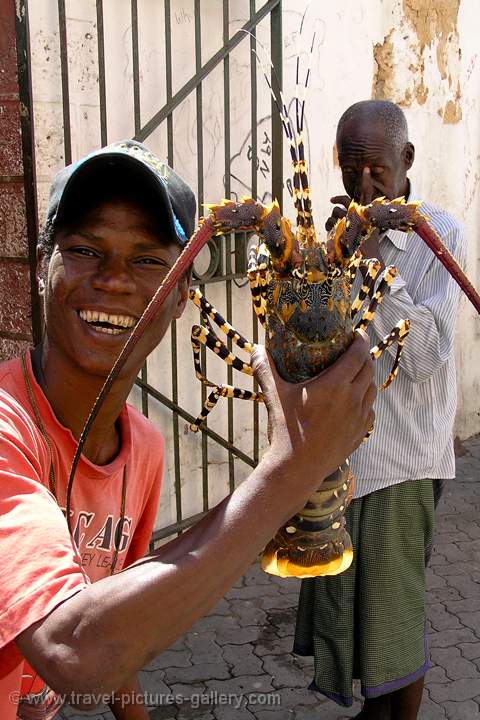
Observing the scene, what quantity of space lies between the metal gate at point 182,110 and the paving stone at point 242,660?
877 mm

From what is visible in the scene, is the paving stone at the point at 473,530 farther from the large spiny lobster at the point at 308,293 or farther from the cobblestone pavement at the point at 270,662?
the large spiny lobster at the point at 308,293

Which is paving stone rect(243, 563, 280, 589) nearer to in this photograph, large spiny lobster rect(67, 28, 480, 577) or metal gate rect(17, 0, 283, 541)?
metal gate rect(17, 0, 283, 541)

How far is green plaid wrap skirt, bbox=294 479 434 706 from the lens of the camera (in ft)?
11.0

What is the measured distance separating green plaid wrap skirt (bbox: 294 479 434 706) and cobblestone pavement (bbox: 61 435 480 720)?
1.81 feet

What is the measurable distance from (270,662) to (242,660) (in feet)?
0.51

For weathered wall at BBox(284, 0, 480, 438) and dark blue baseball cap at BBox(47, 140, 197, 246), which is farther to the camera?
weathered wall at BBox(284, 0, 480, 438)

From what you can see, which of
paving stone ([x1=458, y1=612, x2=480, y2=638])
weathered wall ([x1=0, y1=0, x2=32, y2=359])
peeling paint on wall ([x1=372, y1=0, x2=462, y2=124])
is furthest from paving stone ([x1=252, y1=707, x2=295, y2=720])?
peeling paint on wall ([x1=372, y1=0, x2=462, y2=124])

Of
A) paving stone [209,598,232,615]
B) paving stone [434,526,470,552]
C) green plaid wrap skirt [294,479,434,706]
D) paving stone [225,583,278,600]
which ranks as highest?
green plaid wrap skirt [294,479,434,706]

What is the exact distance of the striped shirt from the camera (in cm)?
329

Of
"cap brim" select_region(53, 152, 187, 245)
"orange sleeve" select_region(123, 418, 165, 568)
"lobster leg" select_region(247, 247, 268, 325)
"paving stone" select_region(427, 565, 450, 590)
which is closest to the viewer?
"cap brim" select_region(53, 152, 187, 245)

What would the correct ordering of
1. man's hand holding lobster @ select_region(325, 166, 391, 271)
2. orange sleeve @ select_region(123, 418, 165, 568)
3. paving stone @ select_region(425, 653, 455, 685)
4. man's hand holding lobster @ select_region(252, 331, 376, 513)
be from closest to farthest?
man's hand holding lobster @ select_region(252, 331, 376, 513) → orange sleeve @ select_region(123, 418, 165, 568) → man's hand holding lobster @ select_region(325, 166, 391, 271) → paving stone @ select_region(425, 653, 455, 685)

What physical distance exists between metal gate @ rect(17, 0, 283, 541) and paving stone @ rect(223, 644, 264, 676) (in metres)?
0.88

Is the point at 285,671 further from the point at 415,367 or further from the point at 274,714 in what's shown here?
the point at 415,367

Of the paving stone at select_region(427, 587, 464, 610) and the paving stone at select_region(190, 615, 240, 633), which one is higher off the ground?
the paving stone at select_region(190, 615, 240, 633)
